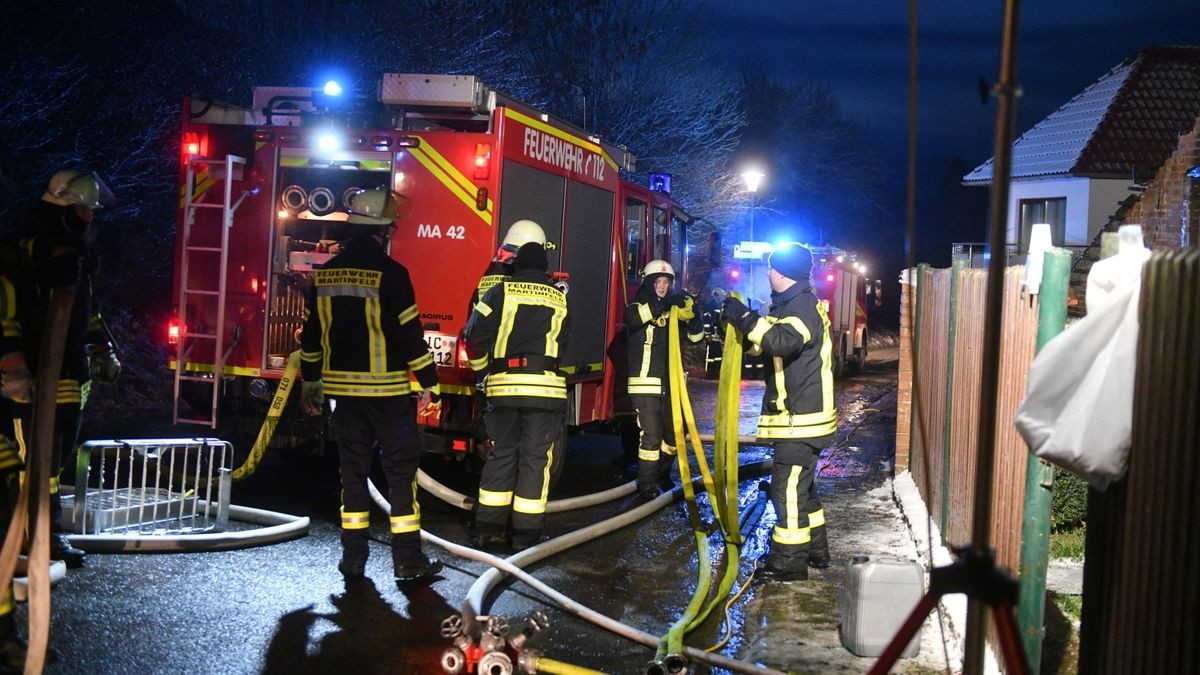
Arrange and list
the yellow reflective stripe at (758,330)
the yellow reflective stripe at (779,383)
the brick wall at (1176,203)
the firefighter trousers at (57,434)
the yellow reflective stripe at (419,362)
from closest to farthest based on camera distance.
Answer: the firefighter trousers at (57,434), the yellow reflective stripe at (419,362), the yellow reflective stripe at (758,330), the yellow reflective stripe at (779,383), the brick wall at (1176,203)

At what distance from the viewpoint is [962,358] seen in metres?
6.38

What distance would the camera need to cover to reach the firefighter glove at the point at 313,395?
6.09 meters

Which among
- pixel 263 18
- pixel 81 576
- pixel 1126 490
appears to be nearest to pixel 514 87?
pixel 263 18

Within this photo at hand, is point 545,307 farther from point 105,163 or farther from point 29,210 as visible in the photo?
point 105,163

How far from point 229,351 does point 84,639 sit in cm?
340

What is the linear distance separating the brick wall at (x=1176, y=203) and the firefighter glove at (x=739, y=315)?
26.8ft

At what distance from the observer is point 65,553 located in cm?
571

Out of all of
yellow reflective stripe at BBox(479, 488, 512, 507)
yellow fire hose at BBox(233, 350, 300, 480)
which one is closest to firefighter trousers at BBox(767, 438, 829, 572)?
yellow reflective stripe at BBox(479, 488, 512, 507)

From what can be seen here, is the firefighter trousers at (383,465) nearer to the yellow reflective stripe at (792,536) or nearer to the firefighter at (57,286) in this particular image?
the firefighter at (57,286)

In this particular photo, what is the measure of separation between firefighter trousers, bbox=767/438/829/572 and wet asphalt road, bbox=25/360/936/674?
16cm

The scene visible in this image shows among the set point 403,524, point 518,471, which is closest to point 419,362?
point 403,524

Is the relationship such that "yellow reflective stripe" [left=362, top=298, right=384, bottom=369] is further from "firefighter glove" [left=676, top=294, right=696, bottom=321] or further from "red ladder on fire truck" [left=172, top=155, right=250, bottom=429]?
"firefighter glove" [left=676, top=294, right=696, bottom=321]

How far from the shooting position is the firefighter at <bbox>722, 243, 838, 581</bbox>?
6090 mm

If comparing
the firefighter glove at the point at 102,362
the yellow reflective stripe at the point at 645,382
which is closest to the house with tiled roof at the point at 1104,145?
the yellow reflective stripe at the point at 645,382
